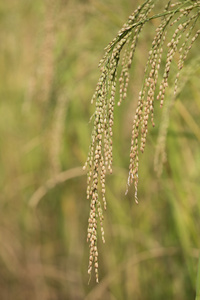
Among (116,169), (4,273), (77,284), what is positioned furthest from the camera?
(4,273)

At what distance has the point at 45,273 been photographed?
2441 millimetres

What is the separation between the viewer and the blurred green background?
63.0 inches

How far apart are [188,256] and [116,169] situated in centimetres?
47

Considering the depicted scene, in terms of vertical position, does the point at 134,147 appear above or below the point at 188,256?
above

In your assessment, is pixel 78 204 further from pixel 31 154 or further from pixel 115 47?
pixel 115 47

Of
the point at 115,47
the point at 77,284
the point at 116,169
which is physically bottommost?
the point at 77,284

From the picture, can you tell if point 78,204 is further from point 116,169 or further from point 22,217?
point 116,169

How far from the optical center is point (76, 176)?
2182 mm

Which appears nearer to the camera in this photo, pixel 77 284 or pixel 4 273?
pixel 77 284

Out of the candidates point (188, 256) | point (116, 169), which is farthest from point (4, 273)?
point (188, 256)

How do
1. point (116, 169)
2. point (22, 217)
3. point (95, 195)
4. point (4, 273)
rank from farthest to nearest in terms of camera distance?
point (22, 217), point (4, 273), point (116, 169), point (95, 195)

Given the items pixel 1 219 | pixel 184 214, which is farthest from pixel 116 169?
pixel 1 219

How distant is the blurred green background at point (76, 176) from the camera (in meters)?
1.60

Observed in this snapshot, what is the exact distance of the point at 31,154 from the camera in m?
2.87
